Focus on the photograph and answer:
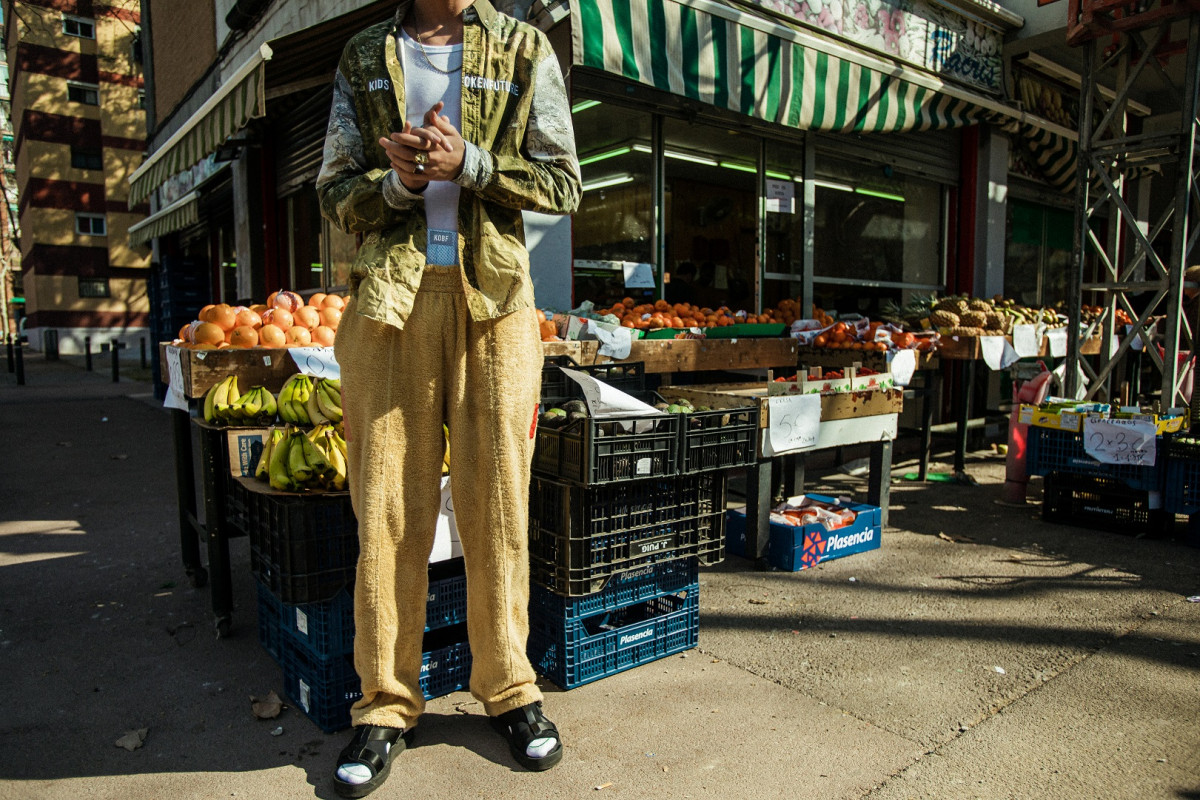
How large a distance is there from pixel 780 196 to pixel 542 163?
19.8ft

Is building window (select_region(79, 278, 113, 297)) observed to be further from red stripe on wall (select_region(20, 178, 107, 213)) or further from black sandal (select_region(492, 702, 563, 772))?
black sandal (select_region(492, 702, 563, 772))

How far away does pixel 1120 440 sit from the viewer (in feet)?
16.6

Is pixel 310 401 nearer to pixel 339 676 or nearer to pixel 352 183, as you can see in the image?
pixel 339 676

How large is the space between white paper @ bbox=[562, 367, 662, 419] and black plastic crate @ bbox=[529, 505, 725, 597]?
1.55 feet

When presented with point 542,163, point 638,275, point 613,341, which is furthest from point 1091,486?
point 542,163

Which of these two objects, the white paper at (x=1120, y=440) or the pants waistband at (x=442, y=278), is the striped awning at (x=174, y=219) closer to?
the pants waistband at (x=442, y=278)

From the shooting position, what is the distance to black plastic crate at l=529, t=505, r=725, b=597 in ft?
9.43

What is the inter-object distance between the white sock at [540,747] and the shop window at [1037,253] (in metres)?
10.2

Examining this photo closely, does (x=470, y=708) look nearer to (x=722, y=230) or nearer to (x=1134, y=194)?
(x=722, y=230)

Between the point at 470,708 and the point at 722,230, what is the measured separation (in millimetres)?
6572

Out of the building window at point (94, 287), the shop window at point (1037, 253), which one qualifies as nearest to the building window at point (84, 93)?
the building window at point (94, 287)

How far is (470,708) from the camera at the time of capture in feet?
9.39

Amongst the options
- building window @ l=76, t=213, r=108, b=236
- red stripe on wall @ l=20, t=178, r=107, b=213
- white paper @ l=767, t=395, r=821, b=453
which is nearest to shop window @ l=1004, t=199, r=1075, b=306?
white paper @ l=767, t=395, r=821, b=453

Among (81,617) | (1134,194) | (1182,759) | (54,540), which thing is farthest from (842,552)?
(1134,194)
